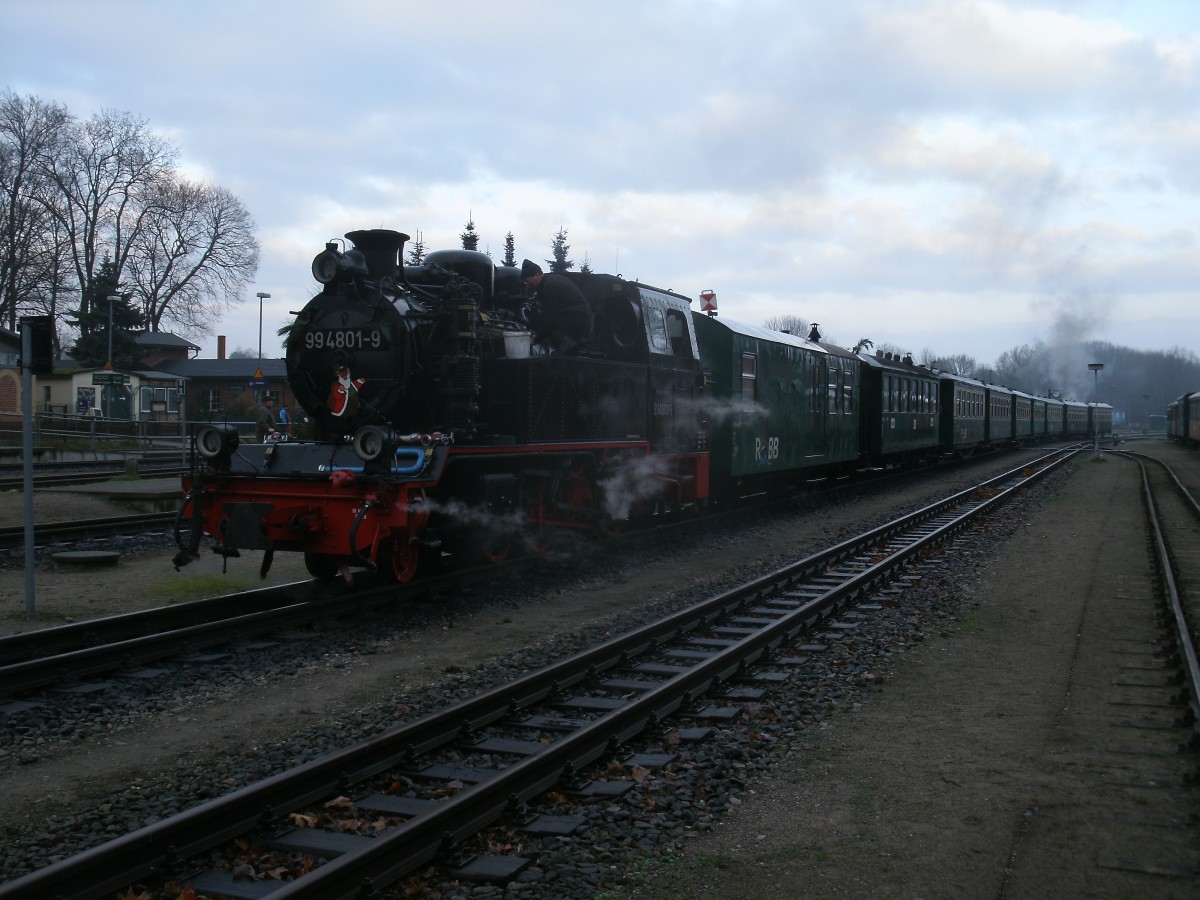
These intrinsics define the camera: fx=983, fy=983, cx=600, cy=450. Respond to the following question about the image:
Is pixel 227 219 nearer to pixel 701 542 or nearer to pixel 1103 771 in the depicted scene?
pixel 701 542

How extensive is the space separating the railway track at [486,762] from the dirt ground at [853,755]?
731 millimetres

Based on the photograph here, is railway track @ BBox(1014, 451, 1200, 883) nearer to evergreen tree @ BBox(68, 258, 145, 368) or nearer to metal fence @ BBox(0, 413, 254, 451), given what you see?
metal fence @ BBox(0, 413, 254, 451)

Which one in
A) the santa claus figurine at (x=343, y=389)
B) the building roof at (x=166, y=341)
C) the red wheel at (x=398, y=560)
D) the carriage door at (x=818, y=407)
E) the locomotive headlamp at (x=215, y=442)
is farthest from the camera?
the building roof at (x=166, y=341)

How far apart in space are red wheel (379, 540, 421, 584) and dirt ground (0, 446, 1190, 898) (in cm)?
77

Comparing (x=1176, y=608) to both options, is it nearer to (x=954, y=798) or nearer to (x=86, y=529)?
(x=954, y=798)

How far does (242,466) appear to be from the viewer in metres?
8.88

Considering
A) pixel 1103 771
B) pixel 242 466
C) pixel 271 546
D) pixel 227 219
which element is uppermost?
pixel 227 219

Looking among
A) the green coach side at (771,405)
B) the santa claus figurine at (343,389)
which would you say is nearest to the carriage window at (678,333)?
the green coach side at (771,405)

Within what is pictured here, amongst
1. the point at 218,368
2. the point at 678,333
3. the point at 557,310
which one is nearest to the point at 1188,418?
the point at 678,333

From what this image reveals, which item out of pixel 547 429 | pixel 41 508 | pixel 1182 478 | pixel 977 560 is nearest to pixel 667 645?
pixel 547 429

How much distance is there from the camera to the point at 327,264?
29.5 feet

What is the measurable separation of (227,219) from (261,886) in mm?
53900

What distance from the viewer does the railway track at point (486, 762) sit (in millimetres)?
3656

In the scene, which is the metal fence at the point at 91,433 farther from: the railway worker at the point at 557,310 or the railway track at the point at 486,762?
the railway track at the point at 486,762
